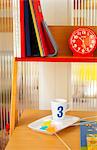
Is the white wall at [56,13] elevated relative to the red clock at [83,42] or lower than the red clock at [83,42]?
elevated

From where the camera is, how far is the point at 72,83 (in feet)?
5.12

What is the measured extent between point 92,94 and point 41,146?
1.97 ft

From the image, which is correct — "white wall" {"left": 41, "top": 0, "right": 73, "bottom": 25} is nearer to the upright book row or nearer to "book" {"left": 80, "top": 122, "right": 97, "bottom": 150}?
the upright book row

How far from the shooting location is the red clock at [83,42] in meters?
1.32

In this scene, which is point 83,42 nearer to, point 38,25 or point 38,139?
point 38,25

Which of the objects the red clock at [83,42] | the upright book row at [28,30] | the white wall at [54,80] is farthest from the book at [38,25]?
the white wall at [54,80]

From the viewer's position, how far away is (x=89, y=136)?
113 centimetres

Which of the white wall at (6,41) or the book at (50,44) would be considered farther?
the white wall at (6,41)

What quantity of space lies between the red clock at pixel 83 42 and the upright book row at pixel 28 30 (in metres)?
0.15

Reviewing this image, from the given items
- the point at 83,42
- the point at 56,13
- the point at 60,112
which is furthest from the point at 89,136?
the point at 56,13

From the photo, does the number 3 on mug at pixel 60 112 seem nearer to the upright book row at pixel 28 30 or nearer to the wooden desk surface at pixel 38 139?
the wooden desk surface at pixel 38 139

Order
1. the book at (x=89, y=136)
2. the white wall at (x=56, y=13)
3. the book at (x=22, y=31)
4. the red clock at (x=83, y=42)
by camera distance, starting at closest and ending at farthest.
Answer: the book at (x=89, y=136), the book at (x=22, y=31), the red clock at (x=83, y=42), the white wall at (x=56, y=13)

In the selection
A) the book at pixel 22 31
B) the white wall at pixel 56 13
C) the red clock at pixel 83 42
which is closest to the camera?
the book at pixel 22 31

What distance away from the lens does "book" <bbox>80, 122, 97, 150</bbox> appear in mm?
1036
